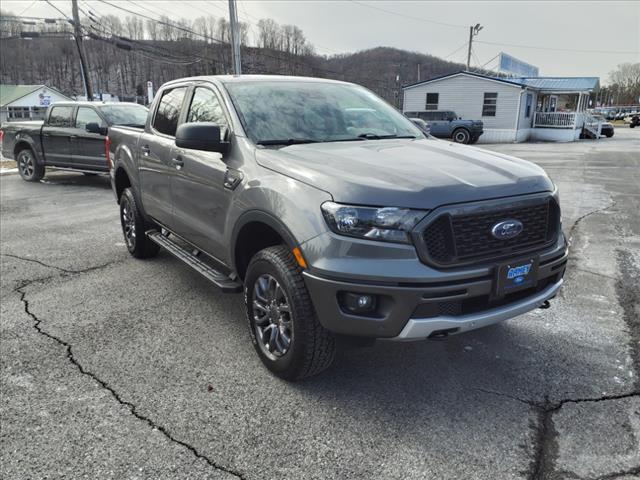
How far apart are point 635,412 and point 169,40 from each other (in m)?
48.8

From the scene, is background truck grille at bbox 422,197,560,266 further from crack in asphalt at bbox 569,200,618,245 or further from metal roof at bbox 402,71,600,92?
metal roof at bbox 402,71,600,92

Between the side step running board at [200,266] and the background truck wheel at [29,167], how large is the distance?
8.88 m

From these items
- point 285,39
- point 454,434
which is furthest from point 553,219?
point 285,39

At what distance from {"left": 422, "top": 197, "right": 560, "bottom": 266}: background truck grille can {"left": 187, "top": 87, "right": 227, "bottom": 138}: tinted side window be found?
1832 millimetres

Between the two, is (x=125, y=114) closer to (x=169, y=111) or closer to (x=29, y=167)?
(x=29, y=167)

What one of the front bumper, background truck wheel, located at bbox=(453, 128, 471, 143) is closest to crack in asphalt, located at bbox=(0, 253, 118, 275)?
the front bumper

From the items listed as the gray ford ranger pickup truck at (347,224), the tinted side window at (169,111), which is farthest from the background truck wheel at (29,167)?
the gray ford ranger pickup truck at (347,224)

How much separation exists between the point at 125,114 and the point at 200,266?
8479 millimetres

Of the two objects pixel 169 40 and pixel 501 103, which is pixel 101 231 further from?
pixel 169 40

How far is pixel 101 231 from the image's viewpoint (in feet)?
24.0

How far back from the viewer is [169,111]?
4758 mm

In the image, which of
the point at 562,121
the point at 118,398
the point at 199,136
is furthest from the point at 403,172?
the point at 562,121

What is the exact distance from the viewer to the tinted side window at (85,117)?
11.0 meters

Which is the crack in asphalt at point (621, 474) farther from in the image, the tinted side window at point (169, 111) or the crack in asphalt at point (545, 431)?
the tinted side window at point (169, 111)
